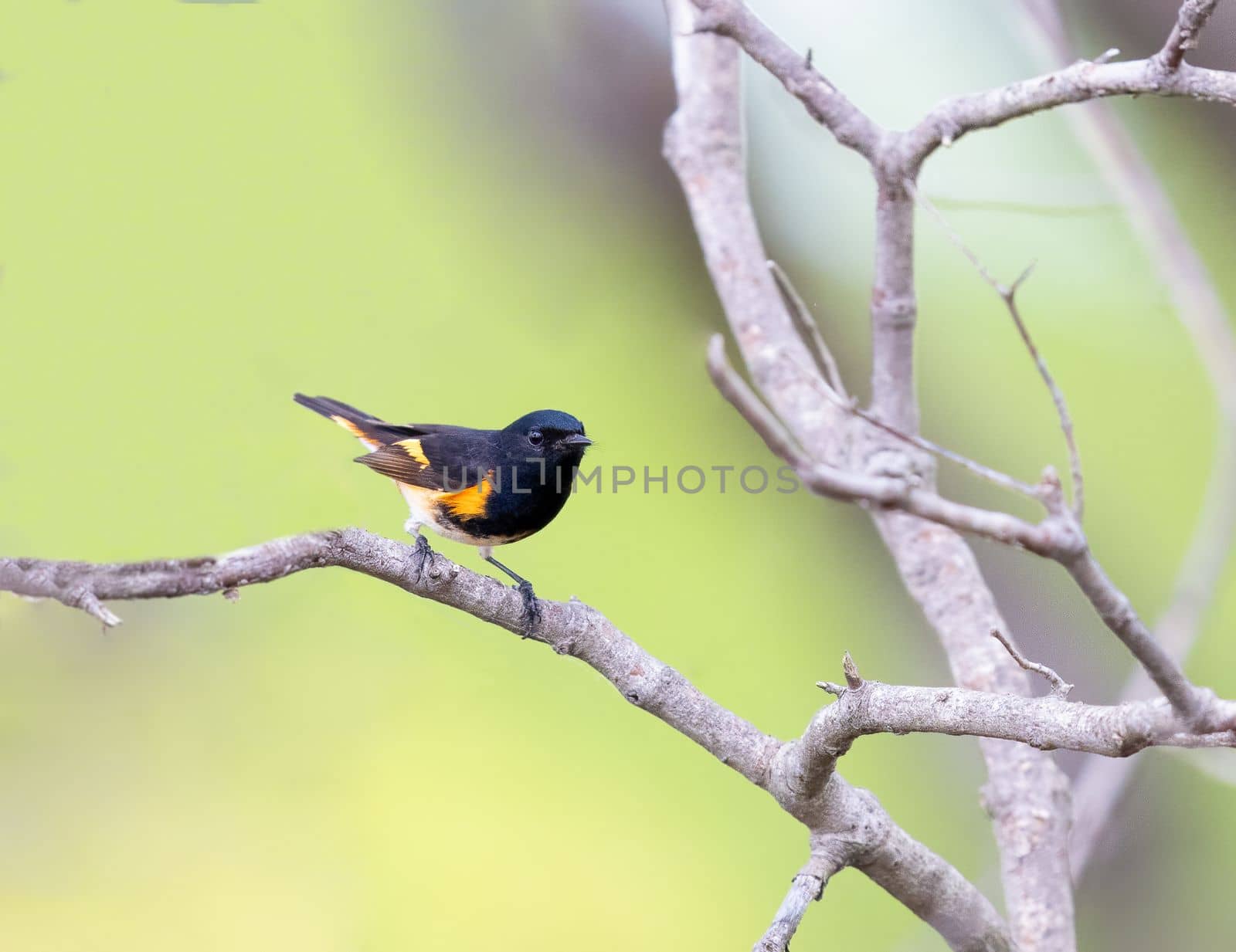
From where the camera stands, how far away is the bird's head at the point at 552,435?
5.93 feet

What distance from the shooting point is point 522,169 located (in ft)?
8.77

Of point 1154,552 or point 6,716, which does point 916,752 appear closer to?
point 1154,552

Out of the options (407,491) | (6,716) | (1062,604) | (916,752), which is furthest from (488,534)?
(1062,604)

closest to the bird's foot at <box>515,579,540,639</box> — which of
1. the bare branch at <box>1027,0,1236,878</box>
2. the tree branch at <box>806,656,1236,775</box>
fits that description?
the tree branch at <box>806,656,1236,775</box>

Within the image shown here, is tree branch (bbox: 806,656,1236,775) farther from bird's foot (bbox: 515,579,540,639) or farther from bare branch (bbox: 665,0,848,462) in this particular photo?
bare branch (bbox: 665,0,848,462)

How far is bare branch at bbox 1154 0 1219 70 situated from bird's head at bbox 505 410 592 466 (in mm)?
992

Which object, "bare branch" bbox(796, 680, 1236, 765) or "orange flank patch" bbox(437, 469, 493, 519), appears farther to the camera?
"orange flank patch" bbox(437, 469, 493, 519)

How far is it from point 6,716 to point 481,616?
1.32 meters

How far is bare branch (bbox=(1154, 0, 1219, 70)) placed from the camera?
1165mm

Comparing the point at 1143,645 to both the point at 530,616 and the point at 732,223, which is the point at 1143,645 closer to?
the point at 530,616

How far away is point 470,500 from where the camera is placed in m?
1.80

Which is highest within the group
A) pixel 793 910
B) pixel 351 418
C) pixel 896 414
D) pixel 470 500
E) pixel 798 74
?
pixel 798 74

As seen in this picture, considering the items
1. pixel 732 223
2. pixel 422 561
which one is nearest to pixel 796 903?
pixel 422 561

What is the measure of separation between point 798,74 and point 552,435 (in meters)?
0.74
